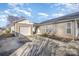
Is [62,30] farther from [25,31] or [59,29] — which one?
[25,31]

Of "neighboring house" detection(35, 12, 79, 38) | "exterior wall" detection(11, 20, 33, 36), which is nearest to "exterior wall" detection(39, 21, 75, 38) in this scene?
"neighboring house" detection(35, 12, 79, 38)

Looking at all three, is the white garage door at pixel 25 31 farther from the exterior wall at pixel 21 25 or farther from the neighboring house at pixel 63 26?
the neighboring house at pixel 63 26

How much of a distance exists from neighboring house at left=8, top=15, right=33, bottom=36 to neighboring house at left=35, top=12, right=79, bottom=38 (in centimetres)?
14

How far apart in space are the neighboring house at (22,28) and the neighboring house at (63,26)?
0.14m

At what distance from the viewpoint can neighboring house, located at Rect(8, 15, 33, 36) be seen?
2.54m

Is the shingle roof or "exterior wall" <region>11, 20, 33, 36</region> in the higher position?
the shingle roof

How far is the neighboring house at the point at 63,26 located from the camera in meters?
2.51

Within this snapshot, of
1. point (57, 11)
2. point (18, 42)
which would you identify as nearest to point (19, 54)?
point (18, 42)

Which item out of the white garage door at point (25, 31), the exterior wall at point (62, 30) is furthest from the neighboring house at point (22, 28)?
the exterior wall at point (62, 30)

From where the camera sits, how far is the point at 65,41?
100 inches

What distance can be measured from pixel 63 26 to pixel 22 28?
654 mm

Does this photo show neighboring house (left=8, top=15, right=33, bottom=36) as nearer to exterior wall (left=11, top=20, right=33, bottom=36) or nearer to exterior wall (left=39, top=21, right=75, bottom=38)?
exterior wall (left=11, top=20, right=33, bottom=36)

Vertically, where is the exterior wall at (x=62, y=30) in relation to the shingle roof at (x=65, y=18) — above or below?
below

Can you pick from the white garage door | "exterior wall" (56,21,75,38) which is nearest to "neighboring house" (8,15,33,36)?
the white garage door
